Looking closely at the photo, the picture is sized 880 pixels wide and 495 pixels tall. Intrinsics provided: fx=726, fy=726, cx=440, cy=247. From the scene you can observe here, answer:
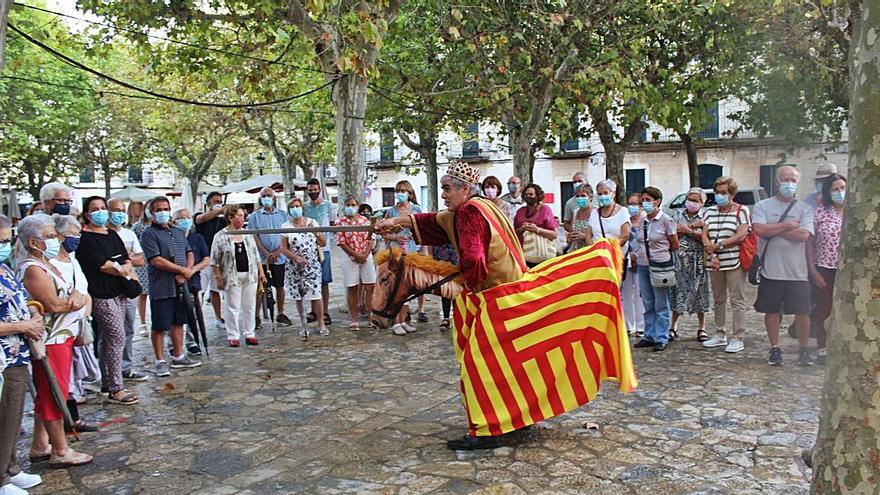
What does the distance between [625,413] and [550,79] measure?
30.5ft

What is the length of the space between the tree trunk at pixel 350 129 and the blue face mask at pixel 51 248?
22.0 ft

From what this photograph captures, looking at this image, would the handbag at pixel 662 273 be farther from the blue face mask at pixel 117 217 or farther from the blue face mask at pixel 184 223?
the blue face mask at pixel 117 217

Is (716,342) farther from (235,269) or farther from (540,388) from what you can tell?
(235,269)

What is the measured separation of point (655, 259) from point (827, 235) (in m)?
1.68

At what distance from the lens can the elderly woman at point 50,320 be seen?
4.79m

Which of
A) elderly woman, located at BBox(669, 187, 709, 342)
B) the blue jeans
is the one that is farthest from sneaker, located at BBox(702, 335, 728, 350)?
the blue jeans

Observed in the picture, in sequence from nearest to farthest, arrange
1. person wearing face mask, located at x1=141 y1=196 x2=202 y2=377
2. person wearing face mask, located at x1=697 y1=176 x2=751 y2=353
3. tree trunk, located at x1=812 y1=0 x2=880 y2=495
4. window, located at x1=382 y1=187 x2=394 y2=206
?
tree trunk, located at x1=812 y1=0 x2=880 y2=495 < person wearing face mask, located at x1=141 y1=196 x2=202 y2=377 < person wearing face mask, located at x1=697 y1=176 x2=751 y2=353 < window, located at x1=382 y1=187 x2=394 y2=206

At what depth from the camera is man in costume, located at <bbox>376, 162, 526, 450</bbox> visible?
191 inches

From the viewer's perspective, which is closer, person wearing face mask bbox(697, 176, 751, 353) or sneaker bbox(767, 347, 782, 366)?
sneaker bbox(767, 347, 782, 366)

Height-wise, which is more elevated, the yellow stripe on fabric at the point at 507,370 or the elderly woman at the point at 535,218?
the elderly woman at the point at 535,218

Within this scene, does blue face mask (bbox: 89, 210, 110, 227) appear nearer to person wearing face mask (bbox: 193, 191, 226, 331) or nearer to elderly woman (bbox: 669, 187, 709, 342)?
person wearing face mask (bbox: 193, 191, 226, 331)

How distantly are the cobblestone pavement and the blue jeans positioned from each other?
339 mm

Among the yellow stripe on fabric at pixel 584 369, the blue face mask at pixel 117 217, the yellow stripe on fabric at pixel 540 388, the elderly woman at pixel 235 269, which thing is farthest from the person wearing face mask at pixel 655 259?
the blue face mask at pixel 117 217

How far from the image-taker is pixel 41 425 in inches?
198
